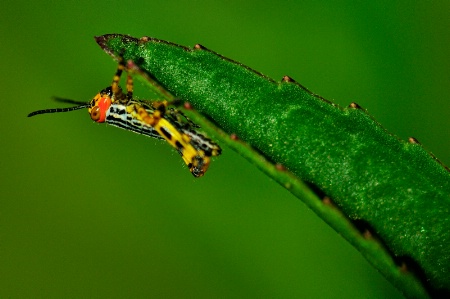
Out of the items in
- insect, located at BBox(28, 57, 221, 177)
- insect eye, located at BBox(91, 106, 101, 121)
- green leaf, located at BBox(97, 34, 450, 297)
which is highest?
insect, located at BBox(28, 57, 221, 177)

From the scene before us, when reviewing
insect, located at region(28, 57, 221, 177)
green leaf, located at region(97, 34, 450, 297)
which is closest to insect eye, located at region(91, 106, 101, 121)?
insect, located at region(28, 57, 221, 177)

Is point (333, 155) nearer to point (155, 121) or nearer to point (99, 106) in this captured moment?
point (155, 121)

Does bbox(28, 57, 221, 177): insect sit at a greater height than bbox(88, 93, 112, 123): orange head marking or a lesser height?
greater

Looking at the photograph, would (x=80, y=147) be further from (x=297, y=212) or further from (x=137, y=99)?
(x=297, y=212)

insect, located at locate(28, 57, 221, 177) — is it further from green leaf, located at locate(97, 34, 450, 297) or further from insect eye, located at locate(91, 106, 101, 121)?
green leaf, located at locate(97, 34, 450, 297)

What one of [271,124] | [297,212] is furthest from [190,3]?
[271,124]

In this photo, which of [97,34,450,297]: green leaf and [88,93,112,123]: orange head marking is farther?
[88,93,112,123]: orange head marking
